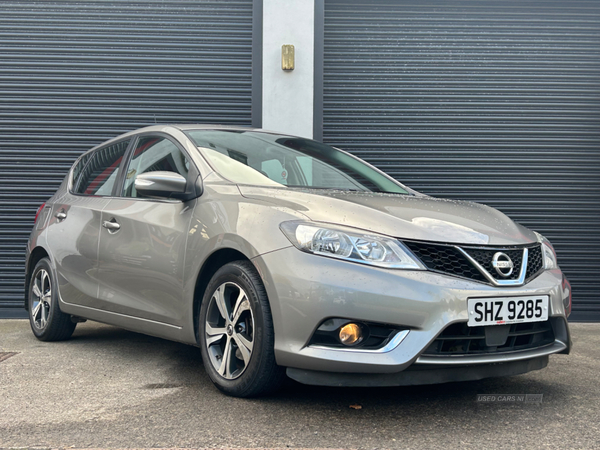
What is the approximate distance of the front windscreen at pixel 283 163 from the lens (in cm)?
364

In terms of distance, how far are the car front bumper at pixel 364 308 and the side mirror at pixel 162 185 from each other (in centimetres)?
96

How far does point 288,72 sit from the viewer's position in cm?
676

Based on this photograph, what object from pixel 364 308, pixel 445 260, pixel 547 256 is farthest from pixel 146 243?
pixel 547 256

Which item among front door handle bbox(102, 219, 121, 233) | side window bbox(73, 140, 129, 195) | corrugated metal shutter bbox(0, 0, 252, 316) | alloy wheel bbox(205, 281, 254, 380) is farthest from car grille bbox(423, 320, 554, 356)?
corrugated metal shutter bbox(0, 0, 252, 316)

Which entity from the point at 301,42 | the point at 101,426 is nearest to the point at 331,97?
the point at 301,42

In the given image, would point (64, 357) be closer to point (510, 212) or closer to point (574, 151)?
point (510, 212)

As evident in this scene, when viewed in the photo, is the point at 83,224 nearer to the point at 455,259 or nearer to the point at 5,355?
the point at 5,355

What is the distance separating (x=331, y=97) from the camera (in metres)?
6.89

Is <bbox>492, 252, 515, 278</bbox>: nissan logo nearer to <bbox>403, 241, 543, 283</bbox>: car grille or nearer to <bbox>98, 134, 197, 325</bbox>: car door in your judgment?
<bbox>403, 241, 543, 283</bbox>: car grille

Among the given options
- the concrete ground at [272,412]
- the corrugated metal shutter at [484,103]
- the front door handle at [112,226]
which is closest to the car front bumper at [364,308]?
the concrete ground at [272,412]

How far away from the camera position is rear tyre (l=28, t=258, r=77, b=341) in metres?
4.82

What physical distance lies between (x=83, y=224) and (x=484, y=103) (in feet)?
14.8

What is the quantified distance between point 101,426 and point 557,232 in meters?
5.55

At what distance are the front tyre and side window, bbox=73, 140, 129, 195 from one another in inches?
62.8
